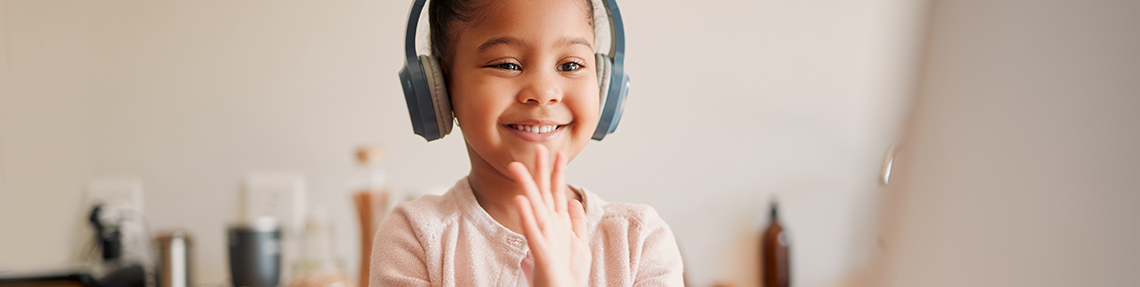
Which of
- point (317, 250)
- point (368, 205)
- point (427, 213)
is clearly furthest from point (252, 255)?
point (427, 213)

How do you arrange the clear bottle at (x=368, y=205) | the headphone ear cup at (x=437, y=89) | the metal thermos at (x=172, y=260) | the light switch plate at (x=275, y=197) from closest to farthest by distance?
1. the headphone ear cup at (x=437, y=89)
2. the clear bottle at (x=368, y=205)
3. the metal thermos at (x=172, y=260)
4. the light switch plate at (x=275, y=197)

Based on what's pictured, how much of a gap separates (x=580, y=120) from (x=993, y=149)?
350mm

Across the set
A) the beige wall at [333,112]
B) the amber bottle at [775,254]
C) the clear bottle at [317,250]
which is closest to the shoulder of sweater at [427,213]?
the beige wall at [333,112]

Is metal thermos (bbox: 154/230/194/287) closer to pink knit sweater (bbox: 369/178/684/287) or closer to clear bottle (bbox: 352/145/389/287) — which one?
clear bottle (bbox: 352/145/389/287)

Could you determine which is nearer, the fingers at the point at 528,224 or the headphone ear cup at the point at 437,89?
the fingers at the point at 528,224

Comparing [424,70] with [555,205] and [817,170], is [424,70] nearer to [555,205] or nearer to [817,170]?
[555,205]

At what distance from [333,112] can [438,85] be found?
4.40 ft

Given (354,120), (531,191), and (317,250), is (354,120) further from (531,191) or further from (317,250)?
(531,191)

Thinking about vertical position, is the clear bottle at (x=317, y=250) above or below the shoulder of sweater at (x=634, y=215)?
below

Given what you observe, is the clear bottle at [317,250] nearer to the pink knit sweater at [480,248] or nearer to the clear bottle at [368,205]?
the clear bottle at [368,205]

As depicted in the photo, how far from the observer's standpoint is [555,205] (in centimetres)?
46

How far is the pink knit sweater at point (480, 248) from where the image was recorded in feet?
1.72

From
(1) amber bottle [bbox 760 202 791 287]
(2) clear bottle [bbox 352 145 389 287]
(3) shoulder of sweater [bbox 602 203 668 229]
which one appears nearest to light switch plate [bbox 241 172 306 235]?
(2) clear bottle [bbox 352 145 389 287]

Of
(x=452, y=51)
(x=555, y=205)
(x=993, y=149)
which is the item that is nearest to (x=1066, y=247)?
(x=993, y=149)
